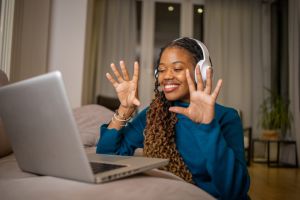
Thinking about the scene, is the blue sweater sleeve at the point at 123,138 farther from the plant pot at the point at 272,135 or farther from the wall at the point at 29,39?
the plant pot at the point at 272,135

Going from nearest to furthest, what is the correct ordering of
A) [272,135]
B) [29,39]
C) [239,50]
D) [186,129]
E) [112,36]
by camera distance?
[186,129] → [29,39] → [272,135] → [112,36] → [239,50]

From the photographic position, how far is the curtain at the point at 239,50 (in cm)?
477

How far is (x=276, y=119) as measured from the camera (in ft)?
13.7

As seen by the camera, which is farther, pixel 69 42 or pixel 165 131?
pixel 69 42

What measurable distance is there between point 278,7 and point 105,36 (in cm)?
266

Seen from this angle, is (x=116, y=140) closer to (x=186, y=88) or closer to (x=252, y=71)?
(x=186, y=88)

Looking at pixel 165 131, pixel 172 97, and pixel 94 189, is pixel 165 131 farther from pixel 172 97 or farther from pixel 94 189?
pixel 94 189

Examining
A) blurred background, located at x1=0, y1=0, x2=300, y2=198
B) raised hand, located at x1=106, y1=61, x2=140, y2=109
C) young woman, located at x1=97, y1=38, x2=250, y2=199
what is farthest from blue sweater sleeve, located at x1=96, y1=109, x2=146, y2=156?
blurred background, located at x1=0, y1=0, x2=300, y2=198

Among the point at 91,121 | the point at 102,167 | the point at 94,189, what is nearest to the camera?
the point at 94,189

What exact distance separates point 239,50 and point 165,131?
4.14m

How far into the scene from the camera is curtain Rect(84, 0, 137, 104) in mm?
4609

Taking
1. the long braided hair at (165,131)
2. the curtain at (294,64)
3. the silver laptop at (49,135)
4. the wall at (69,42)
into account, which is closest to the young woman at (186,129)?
the long braided hair at (165,131)

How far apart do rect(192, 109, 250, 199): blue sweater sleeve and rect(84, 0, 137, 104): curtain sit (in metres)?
3.83

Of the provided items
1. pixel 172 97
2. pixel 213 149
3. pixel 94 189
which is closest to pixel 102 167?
pixel 94 189
